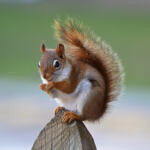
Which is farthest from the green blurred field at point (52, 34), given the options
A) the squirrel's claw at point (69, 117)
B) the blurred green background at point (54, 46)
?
the squirrel's claw at point (69, 117)

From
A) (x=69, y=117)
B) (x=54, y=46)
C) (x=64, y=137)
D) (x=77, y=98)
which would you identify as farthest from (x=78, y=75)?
(x=54, y=46)

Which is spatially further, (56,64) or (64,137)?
(56,64)

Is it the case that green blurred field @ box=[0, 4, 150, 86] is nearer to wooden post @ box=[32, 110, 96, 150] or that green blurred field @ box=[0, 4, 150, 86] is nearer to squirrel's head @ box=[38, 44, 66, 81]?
squirrel's head @ box=[38, 44, 66, 81]

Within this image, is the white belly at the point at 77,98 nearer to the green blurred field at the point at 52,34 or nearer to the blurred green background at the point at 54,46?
the blurred green background at the point at 54,46

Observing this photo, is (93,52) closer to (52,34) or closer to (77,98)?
(77,98)

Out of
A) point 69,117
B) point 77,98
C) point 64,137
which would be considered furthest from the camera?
point 77,98

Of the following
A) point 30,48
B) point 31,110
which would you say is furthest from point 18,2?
point 31,110

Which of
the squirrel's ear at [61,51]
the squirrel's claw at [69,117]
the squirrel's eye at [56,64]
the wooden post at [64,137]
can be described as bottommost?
the wooden post at [64,137]

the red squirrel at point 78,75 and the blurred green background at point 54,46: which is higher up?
the blurred green background at point 54,46

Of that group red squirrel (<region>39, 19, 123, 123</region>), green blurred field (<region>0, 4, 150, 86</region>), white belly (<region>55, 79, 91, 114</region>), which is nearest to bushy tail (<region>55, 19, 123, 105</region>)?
red squirrel (<region>39, 19, 123, 123</region>)
